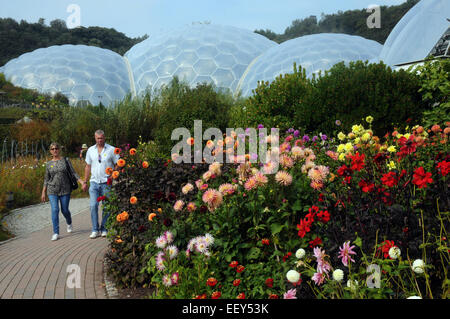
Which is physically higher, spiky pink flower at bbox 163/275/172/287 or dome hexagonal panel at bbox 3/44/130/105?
dome hexagonal panel at bbox 3/44/130/105

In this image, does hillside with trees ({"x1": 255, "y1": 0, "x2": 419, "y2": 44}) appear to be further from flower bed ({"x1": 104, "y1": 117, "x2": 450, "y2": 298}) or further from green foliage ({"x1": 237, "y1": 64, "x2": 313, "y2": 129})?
flower bed ({"x1": 104, "y1": 117, "x2": 450, "y2": 298})

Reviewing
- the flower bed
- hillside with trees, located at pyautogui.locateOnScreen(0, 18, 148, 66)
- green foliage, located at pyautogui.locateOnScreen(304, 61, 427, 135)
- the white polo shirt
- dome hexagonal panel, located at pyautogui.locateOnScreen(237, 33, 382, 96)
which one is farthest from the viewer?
hillside with trees, located at pyautogui.locateOnScreen(0, 18, 148, 66)

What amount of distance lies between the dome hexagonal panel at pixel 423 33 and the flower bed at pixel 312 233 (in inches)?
399

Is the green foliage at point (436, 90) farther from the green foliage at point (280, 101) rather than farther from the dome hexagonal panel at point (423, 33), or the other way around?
the dome hexagonal panel at point (423, 33)

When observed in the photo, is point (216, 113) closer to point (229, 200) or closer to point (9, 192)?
point (9, 192)

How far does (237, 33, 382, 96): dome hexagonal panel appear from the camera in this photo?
22.2 m

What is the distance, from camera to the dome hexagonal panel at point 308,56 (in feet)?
72.8

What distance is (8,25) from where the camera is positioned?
3189 centimetres

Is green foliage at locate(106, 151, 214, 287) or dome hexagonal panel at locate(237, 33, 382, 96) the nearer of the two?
green foliage at locate(106, 151, 214, 287)

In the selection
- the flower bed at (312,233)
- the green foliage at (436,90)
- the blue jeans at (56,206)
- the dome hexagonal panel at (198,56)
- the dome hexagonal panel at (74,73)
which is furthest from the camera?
the dome hexagonal panel at (74,73)

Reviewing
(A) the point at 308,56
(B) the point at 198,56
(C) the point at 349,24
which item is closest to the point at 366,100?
(A) the point at 308,56

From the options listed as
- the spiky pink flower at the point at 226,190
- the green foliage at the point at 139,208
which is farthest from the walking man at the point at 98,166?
the spiky pink flower at the point at 226,190

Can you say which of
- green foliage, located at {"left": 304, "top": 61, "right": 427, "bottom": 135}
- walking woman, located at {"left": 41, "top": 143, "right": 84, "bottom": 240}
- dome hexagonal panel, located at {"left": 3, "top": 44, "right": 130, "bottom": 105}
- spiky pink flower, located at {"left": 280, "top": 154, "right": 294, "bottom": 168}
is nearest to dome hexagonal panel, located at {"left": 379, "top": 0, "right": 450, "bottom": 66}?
green foliage, located at {"left": 304, "top": 61, "right": 427, "bottom": 135}

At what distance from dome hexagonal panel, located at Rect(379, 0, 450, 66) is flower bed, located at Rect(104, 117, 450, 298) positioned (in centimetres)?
1013
